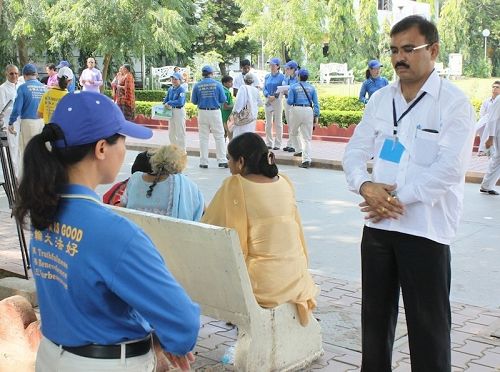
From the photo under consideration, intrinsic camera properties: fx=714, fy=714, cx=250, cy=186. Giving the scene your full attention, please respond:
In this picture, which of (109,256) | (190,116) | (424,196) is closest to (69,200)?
(109,256)

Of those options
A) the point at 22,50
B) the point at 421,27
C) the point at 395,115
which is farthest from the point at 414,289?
the point at 22,50

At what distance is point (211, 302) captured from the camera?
168 inches

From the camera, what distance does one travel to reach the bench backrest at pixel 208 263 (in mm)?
3908

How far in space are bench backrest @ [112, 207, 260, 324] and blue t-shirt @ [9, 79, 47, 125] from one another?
7513 millimetres

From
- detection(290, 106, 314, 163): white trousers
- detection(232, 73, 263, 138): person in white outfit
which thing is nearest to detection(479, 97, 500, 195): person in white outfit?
detection(290, 106, 314, 163): white trousers

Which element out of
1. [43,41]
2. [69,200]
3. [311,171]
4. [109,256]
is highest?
[43,41]

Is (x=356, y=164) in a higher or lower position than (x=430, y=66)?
lower

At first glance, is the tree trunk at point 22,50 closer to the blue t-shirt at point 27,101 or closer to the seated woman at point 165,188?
the blue t-shirt at point 27,101

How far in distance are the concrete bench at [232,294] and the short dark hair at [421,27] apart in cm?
136

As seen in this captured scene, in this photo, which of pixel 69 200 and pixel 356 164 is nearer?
pixel 69 200

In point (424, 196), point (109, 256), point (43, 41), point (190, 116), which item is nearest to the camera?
point (109, 256)

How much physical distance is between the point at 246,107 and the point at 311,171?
1714 millimetres

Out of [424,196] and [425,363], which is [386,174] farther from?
[425,363]

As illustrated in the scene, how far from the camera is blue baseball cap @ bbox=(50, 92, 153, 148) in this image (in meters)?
2.10
